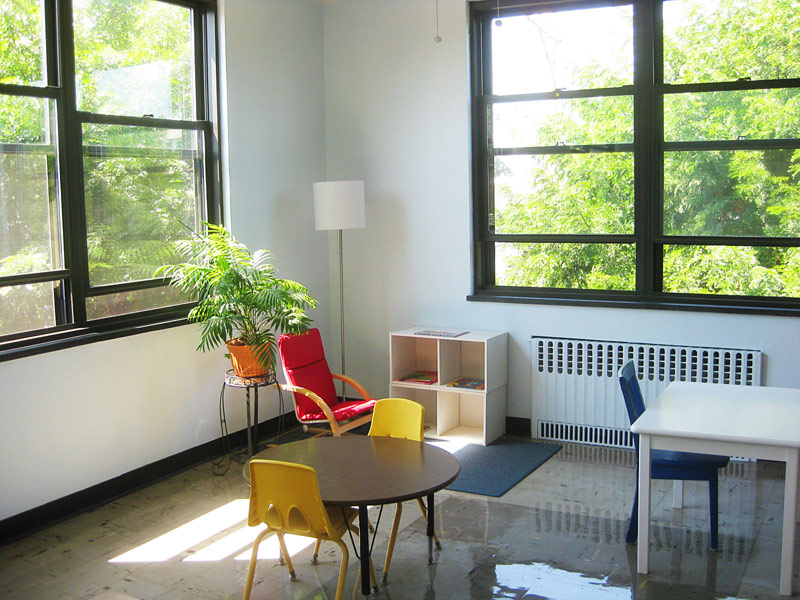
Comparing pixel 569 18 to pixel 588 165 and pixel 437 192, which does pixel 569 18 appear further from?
pixel 437 192

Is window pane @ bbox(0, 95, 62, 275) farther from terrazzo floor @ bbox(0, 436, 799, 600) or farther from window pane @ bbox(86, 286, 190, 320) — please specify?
terrazzo floor @ bbox(0, 436, 799, 600)

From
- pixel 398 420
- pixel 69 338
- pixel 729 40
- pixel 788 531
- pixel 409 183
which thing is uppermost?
pixel 729 40

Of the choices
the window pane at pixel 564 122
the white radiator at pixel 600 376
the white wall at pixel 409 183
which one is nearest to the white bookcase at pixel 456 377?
the white wall at pixel 409 183

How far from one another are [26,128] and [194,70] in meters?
1.59

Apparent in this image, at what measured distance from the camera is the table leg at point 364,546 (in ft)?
11.9

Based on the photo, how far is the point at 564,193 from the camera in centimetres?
649

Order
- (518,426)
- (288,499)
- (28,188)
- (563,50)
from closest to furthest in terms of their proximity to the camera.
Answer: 1. (288,499)
2. (28,188)
3. (563,50)
4. (518,426)

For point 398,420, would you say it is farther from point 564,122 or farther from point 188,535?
point 564,122

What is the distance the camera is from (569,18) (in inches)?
251

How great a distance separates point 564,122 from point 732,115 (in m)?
1.22

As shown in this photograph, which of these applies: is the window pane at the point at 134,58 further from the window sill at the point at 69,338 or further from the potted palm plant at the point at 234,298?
the window sill at the point at 69,338

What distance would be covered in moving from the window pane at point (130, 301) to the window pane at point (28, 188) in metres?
0.38

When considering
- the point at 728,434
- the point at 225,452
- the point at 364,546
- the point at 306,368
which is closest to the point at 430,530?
the point at 364,546

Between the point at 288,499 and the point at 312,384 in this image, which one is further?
the point at 312,384
